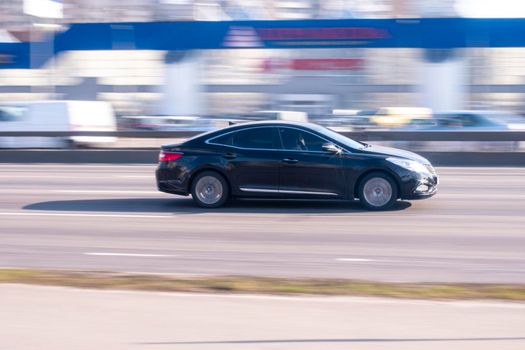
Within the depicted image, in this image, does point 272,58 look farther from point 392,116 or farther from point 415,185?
point 415,185

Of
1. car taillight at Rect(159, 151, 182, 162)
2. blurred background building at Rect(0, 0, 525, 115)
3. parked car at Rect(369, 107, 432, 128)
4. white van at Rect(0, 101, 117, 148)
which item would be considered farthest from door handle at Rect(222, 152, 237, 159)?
blurred background building at Rect(0, 0, 525, 115)

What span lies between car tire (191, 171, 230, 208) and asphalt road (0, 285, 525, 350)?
6.40 metres

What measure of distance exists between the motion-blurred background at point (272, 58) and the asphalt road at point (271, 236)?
2867 cm

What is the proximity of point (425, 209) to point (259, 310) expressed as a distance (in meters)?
7.32

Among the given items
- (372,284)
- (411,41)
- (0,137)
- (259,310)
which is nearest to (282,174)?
(372,284)

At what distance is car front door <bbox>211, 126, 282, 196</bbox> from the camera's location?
13.0 meters

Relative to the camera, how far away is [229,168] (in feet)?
43.0

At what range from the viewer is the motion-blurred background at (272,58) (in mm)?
44969

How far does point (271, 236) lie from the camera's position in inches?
423

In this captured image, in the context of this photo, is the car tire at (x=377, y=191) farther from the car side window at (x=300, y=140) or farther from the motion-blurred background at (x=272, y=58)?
the motion-blurred background at (x=272, y=58)

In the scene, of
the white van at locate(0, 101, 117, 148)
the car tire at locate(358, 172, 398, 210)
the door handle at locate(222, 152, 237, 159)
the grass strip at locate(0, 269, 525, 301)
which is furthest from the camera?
the white van at locate(0, 101, 117, 148)

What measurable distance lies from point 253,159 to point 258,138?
401 millimetres

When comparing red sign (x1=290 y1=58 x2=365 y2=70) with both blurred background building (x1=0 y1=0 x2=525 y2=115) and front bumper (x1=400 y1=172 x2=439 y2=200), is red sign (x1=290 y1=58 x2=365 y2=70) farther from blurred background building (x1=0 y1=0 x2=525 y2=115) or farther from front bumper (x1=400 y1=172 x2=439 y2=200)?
front bumper (x1=400 y1=172 x2=439 y2=200)

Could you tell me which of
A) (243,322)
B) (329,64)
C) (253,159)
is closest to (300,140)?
(253,159)
